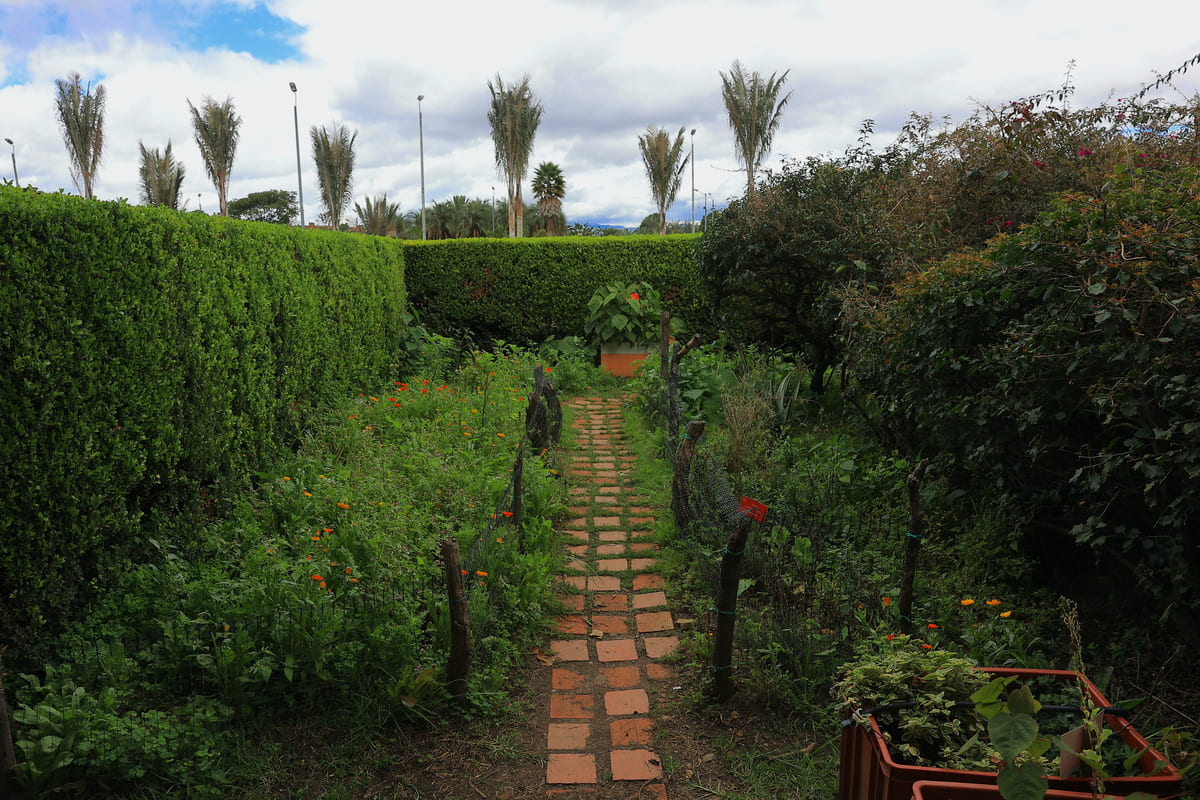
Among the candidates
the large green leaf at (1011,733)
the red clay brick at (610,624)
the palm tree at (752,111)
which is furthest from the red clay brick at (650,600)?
the palm tree at (752,111)

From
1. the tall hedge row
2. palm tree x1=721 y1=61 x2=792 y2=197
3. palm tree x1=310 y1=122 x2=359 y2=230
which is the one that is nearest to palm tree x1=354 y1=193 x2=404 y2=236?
palm tree x1=310 y1=122 x2=359 y2=230

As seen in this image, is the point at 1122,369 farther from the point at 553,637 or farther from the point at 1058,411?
the point at 553,637

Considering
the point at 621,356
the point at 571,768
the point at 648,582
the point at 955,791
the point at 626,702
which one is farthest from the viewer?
the point at 621,356

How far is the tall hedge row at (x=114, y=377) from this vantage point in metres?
2.89

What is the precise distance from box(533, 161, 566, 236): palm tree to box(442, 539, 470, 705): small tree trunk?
38285mm

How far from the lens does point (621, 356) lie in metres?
11.2

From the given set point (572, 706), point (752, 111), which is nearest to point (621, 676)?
point (572, 706)

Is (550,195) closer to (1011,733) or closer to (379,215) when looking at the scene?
(379,215)

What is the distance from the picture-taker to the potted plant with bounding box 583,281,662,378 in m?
11.1

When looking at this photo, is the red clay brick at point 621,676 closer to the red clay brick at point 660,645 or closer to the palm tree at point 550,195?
the red clay brick at point 660,645

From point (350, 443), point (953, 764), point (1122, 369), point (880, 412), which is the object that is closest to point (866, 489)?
point (880, 412)

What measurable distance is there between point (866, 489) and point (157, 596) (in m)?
4.16

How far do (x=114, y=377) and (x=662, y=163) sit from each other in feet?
125

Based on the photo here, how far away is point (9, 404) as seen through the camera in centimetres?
283
